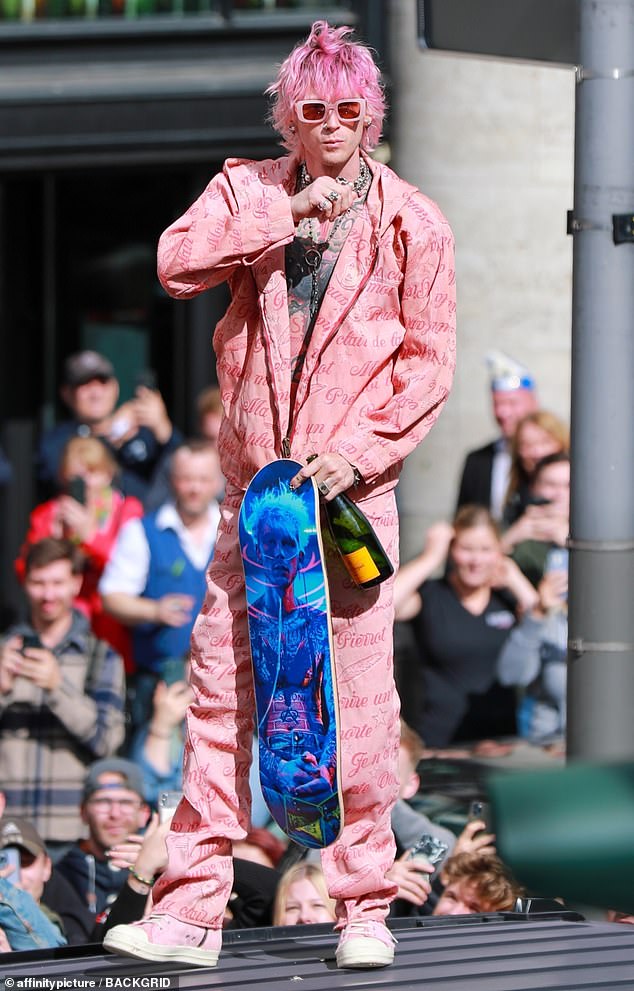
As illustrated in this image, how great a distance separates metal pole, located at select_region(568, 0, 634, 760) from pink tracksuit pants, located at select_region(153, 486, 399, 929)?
27.0 inches

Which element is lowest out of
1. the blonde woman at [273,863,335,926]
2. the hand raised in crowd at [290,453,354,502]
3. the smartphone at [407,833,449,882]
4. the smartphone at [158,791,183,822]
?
the blonde woman at [273,863,335,926]

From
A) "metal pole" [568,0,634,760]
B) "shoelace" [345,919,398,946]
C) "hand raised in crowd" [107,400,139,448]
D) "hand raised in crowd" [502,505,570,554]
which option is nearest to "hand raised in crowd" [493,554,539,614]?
"hand raised in crowd" [502,505,570,554]

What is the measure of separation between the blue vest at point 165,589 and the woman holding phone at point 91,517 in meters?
0.11

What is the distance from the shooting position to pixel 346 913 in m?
3.79

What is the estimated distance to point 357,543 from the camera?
3.68m

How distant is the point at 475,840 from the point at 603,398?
1440 millimetres

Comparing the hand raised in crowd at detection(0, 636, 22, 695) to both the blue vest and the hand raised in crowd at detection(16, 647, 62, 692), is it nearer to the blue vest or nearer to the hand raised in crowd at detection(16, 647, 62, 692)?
the hand raised in crowd at detection(16, 647, 62, 692)

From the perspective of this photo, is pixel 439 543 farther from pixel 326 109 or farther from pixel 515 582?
pixel 326 109

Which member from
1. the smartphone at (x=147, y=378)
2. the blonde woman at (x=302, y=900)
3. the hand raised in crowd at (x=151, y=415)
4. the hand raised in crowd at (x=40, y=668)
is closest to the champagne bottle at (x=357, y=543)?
the blonde woman at (x=302, y=900)

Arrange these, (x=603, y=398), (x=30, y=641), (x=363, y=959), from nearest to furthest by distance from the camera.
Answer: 1. (x=363, y=959)
2. (x=603, y=398)
3. (x=30, y=641)

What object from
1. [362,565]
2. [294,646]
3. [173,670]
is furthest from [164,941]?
[173,670]

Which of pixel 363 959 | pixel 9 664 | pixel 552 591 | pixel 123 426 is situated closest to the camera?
pixel 363 959

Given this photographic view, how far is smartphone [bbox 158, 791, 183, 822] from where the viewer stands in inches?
186

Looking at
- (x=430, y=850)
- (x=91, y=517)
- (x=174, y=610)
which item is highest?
(x=91, y=517)
